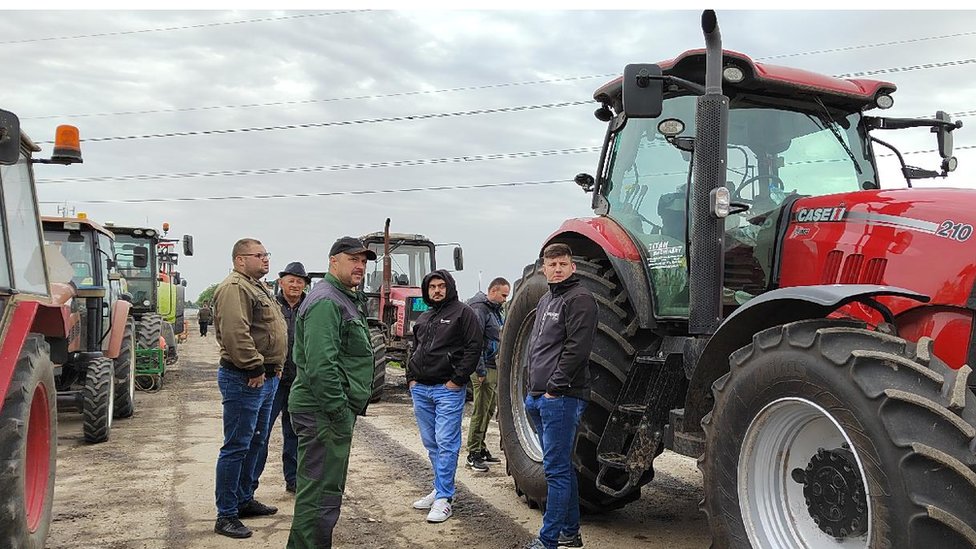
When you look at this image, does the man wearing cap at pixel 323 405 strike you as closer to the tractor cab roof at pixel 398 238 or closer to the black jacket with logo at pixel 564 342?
the black jacket with logo at pixel 564 342

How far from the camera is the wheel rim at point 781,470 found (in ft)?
11.1

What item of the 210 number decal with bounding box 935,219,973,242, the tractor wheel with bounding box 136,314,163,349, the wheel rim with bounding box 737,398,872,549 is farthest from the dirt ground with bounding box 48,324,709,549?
the tractor wheel with bounding box 136,314,163,349

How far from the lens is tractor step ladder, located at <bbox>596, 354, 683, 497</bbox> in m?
4.57

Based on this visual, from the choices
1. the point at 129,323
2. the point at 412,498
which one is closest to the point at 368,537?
the point at 412,498

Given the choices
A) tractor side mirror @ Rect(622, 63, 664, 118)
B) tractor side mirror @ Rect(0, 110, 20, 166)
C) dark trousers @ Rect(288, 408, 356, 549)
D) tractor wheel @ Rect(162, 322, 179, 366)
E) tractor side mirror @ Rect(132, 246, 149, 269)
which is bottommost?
tractor wheel @ Rect(162, 322, 179, 366)

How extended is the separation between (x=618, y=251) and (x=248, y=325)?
2.44 metres

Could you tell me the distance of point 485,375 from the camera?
25.9 ft

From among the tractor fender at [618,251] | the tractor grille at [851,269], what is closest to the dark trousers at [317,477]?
the tractor fender at [618,251]

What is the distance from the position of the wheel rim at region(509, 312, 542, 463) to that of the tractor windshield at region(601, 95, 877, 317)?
49.9 inches

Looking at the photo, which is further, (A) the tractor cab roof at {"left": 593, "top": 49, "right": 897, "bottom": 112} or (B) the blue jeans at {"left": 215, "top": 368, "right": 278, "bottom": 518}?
(B) the blue jeans at {"left": 215, "top": 368, "right": 278, "bottom": 518}

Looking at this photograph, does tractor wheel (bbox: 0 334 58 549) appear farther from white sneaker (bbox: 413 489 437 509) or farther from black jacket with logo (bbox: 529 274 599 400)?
black jacket with logo (bbox: 529 274 599 400)

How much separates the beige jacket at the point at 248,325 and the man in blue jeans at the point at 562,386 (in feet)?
5.97

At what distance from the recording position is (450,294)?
20.3 ft

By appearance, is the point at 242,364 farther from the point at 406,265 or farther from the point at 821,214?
the point at 406,265
